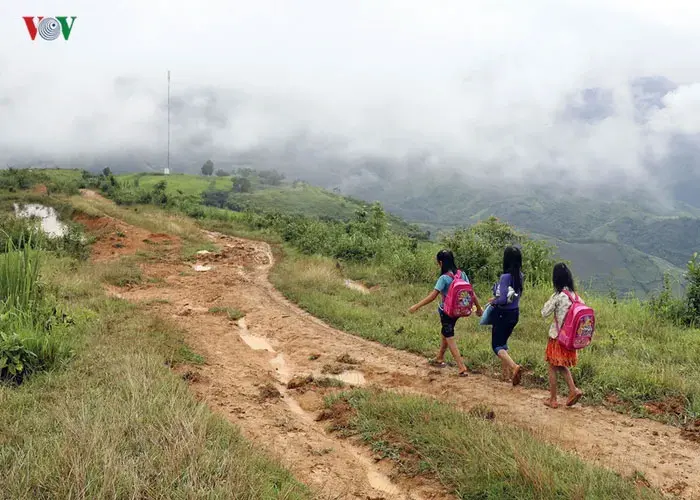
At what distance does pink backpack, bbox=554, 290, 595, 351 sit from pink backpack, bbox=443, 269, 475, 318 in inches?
59.2

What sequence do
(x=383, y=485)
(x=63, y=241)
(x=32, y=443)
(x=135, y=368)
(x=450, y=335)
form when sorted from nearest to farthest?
(x=32, y=443)
(x=383, y=485)
(x=135, y=368)
(x=450, y=335)
(x=63, y=241)

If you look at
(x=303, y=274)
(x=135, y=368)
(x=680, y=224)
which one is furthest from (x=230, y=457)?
(x=680, y=224)

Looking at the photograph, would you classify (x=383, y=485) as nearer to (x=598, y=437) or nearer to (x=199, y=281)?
(x=598, y=437)

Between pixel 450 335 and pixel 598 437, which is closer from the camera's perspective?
pixel 598 437

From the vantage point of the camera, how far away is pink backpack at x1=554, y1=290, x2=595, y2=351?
17.2 feet

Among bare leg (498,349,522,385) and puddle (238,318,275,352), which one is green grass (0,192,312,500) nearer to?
puddle (238,318,275,352)

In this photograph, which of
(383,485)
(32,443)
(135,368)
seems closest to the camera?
(32,443)

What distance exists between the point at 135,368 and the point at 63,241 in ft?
51.7

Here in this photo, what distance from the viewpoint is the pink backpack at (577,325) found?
A: 5.25 m

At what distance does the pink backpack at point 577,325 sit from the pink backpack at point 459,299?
150 centimetres

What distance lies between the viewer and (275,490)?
3.35 m

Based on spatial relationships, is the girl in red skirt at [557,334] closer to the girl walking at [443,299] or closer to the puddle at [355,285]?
the girl walking at [443,299]

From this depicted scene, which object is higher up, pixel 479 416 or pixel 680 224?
pixel 479 416

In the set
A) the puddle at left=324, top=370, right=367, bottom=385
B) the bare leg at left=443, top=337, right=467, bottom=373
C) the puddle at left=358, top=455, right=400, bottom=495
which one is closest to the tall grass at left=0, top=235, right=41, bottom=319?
the puddle at left=324, top=370, right=367, bottom=385
